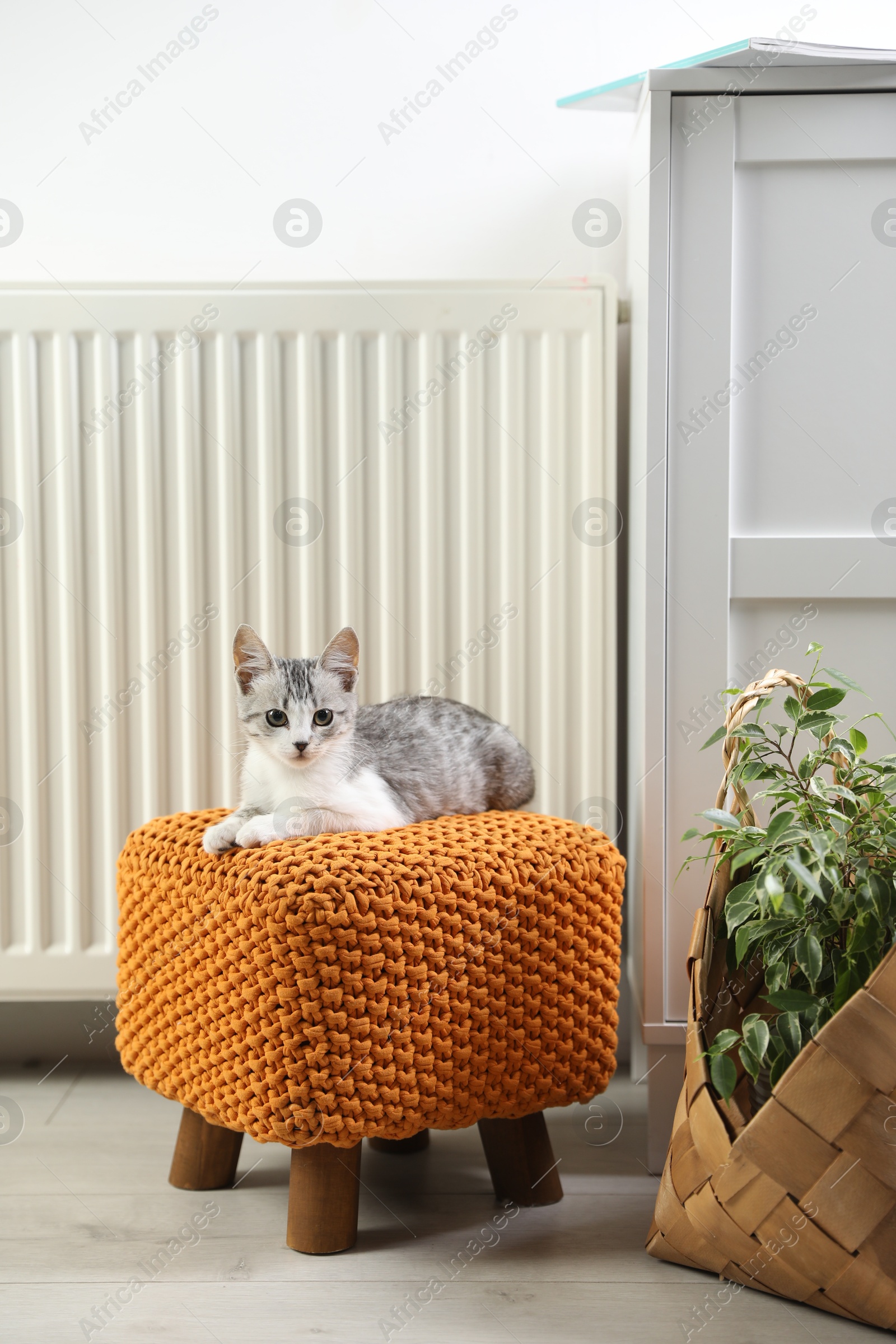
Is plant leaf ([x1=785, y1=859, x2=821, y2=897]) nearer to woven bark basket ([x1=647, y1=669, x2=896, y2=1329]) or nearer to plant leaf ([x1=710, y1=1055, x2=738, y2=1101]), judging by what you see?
woven bark basket ([x1=647, y1=669, x2=896, y2=1329])

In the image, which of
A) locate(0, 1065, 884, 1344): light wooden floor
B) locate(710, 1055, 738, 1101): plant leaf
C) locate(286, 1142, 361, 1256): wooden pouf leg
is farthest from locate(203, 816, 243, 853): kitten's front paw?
locate(710, 1055, 738, 1101): plant leaf

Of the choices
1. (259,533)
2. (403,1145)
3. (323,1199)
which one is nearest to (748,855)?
(323,1199)

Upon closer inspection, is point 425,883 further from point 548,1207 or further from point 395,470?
point 395,470

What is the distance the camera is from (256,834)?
0.90 metres

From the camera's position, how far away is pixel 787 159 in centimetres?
108

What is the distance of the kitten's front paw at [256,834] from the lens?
90 centimetres

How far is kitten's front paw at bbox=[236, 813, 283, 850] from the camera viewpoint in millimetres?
901

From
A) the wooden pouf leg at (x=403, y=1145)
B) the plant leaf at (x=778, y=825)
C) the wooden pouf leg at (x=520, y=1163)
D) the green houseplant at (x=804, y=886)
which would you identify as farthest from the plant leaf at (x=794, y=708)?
the wooden pouf leg at (x=403, y=1145)

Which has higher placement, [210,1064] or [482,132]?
[482,132]

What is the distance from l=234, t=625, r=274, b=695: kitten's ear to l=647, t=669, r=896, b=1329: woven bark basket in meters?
0.51

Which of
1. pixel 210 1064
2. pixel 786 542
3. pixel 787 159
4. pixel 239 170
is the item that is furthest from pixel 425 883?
pixel 239 170

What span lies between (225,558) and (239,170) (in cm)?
62

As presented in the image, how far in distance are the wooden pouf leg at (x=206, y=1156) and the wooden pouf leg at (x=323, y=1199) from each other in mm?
163

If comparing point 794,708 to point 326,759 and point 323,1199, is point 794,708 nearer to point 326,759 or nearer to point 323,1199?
point 326,759
